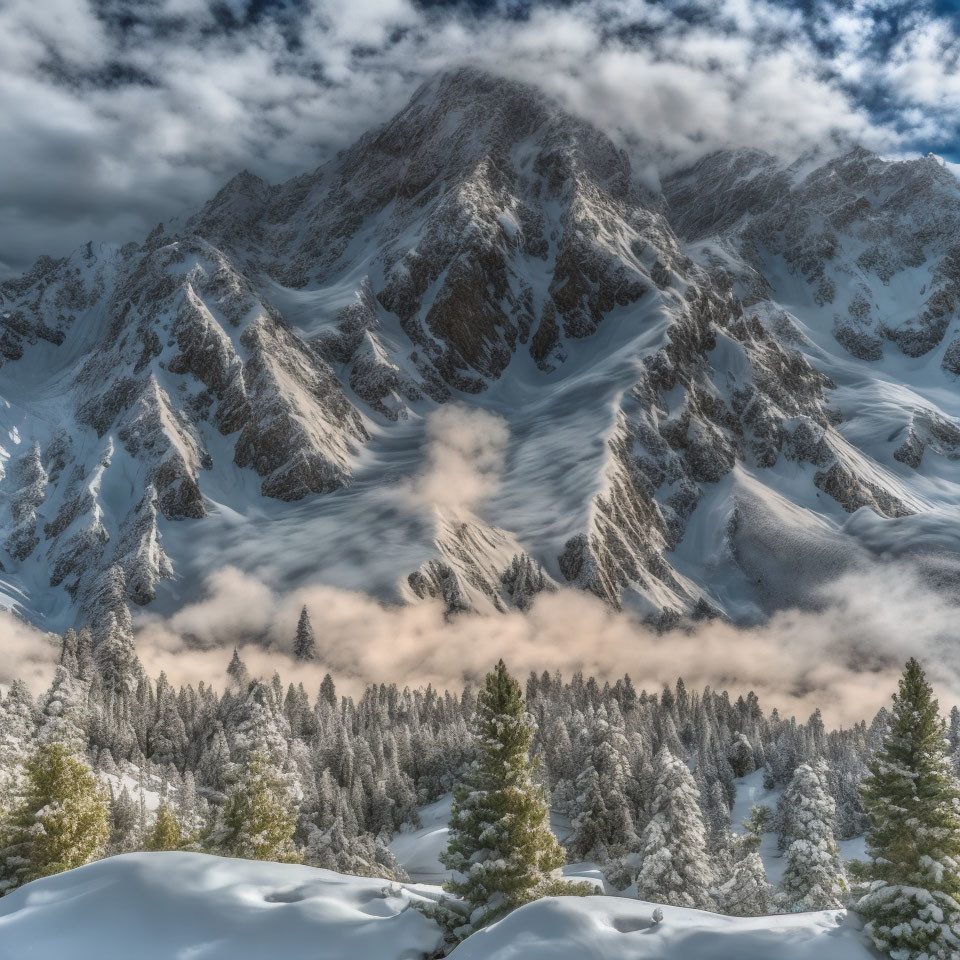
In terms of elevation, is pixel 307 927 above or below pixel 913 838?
below

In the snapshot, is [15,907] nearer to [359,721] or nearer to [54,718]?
[54,718]

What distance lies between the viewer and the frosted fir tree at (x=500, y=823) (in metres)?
34.2

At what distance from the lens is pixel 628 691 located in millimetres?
197875

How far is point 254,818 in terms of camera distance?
45.0m

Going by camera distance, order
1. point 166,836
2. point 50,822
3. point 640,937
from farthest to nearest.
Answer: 1. point 166,836
2. point 50,822
3. point 640,937

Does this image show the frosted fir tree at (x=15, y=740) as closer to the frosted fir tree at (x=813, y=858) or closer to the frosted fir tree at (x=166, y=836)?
the frosted fir tree at (x=166, y=836)

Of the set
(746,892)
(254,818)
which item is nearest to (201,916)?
(254,818)

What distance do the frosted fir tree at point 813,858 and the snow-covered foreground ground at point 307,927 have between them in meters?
26.5

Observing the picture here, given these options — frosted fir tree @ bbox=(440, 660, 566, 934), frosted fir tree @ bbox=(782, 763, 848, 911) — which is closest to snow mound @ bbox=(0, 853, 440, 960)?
frosted fir tree @ bbox=(440, 660, 566, 934)

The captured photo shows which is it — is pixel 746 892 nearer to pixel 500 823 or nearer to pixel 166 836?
pixel 500 823

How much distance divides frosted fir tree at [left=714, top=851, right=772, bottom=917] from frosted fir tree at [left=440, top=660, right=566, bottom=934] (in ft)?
62.1

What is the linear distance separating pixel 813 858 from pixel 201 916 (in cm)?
4011

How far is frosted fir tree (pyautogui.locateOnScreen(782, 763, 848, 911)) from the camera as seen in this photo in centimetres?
5394

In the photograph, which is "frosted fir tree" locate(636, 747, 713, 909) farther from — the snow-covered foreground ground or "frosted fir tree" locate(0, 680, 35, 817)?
"frosted fir tree" locate(0, 680, 35, 817)
